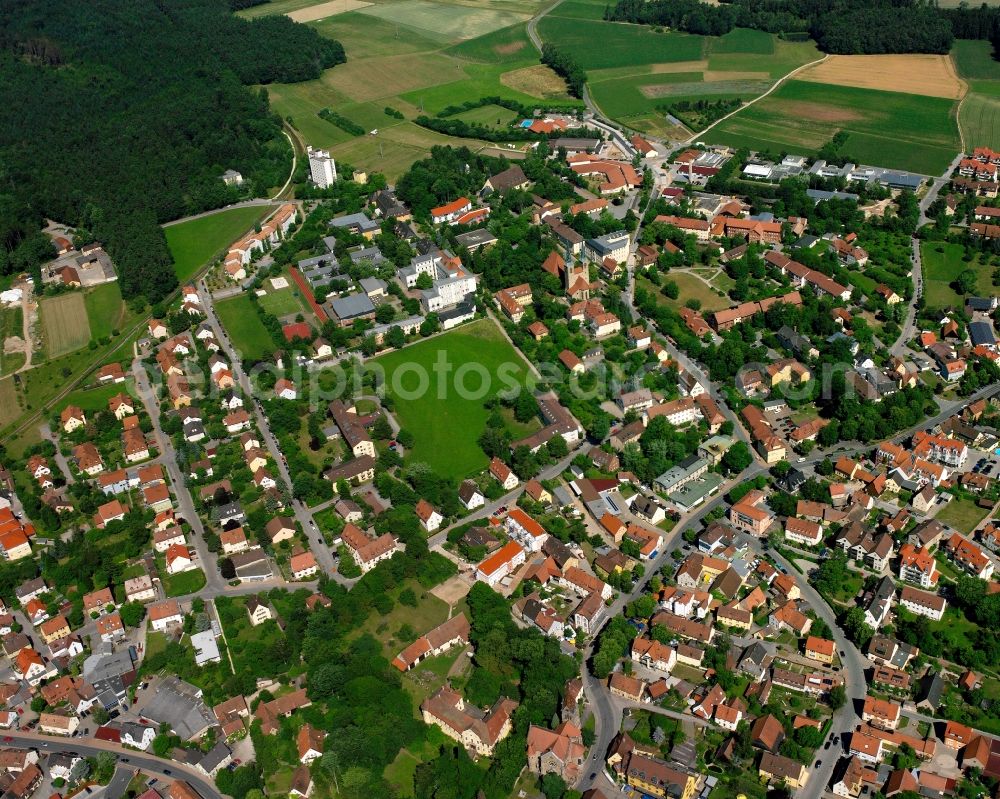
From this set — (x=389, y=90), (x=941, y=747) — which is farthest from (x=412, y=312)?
(x=389, y=90)

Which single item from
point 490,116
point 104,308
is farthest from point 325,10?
point 104,308

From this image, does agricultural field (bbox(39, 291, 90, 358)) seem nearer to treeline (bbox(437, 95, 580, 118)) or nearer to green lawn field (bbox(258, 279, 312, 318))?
green lawn field (bbox(258, 279, 312, 318))

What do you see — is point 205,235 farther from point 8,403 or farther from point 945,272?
point 945,272

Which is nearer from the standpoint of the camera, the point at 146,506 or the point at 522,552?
the point at 522,552

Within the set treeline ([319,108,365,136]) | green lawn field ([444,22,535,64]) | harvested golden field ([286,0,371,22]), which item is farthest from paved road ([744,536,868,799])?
harvested golden field ([286,0,371,22])

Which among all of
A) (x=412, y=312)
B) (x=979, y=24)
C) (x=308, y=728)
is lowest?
(x=308, y=728)

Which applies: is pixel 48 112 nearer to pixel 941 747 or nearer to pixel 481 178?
pixel 481 178
